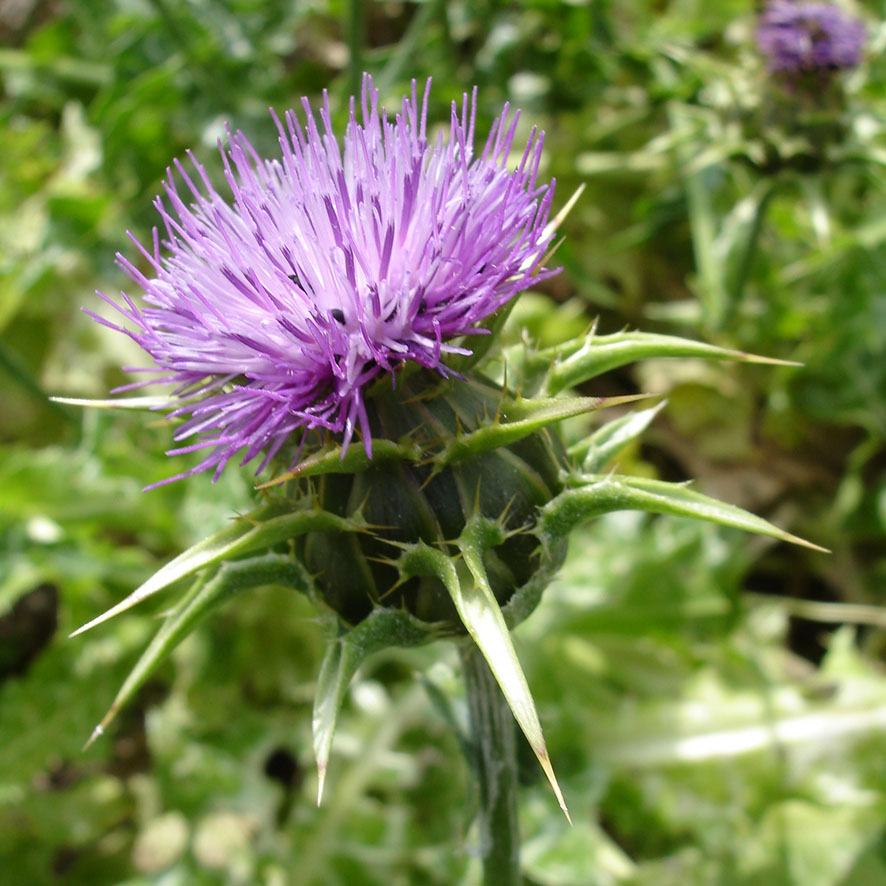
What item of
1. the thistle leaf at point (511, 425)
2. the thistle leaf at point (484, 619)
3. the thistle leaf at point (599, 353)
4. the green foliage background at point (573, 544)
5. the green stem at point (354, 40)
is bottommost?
the green foliage background at point (573, 544)

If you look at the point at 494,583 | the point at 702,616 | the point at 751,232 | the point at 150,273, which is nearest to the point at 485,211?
the point at 494,583

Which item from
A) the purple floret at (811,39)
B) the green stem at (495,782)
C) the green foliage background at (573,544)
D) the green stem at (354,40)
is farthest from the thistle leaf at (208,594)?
the purple floret at (811,39)

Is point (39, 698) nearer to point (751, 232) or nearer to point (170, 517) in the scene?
point (170, 517)

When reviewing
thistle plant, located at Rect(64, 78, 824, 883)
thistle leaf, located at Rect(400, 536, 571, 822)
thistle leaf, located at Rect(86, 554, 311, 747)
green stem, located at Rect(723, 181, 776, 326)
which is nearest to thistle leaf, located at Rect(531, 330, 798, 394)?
thistle plant, located at Rect(64, 78, 824, 883)

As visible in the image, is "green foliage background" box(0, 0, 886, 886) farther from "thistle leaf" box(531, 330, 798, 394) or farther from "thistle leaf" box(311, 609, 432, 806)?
"thistle leaf" box(531, 330, 798, 394)

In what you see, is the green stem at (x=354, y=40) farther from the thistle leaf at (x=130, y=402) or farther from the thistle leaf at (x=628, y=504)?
the thistle leaf at (x=628, y=504)

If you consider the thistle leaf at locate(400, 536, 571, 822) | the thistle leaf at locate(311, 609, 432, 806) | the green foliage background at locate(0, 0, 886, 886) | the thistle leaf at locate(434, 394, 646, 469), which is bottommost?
the green foliage background at locate(0, 0, 886, 886)

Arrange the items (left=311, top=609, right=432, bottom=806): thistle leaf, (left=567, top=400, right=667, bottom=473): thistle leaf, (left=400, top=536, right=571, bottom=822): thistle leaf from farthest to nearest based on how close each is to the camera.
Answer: (left=567, top=400, right=667, bottom=473): thistle leaf < (left=311, top=609, right=432, bottom=806): thistle leaf < (left=400, top=536, right=571, bottom=822): thistle leaf
